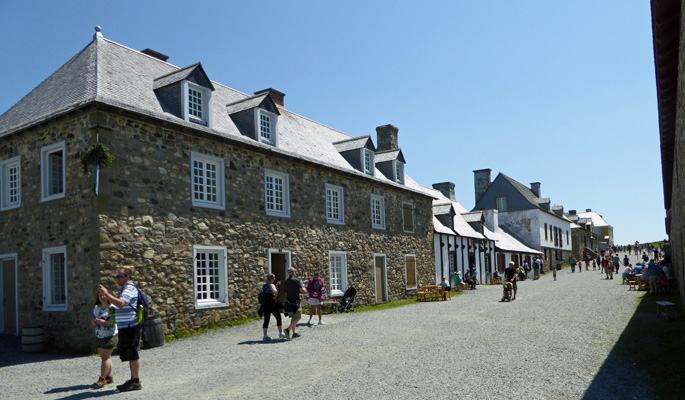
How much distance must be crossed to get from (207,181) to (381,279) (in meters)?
10.6

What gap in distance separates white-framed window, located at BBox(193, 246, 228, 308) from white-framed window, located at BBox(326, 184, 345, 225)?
5602 millimetres

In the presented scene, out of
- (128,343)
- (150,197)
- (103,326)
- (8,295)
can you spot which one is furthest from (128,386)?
(8,295)

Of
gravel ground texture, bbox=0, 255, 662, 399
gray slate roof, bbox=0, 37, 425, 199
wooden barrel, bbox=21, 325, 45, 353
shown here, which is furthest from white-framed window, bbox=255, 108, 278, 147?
wooden barrel, bbox=21, 325, 45, 353

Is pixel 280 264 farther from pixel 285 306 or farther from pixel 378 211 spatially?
pixel 378 211

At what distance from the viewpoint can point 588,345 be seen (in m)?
9.76

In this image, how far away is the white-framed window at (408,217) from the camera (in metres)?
25.4

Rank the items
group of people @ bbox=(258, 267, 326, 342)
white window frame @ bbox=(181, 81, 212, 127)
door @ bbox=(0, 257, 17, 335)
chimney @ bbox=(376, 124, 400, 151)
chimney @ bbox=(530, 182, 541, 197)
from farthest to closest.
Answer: chimney @ bbox=(530, 182, 541, 197)
chimney @ bbox=(376, 124, 400, 151)
white window frame @ bbox=(181, 81, 212, 127)
door @ bbox=(0, 257, 17, 335)
group of people @ bbox=(258, 267, 326, 342)

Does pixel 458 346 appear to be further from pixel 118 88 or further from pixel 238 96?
pixel 238 96

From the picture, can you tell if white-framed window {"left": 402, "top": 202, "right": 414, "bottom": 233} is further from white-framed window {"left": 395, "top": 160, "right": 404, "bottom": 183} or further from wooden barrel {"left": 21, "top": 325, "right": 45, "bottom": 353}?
wooden barrel {"left": 21, "top": 325, "right": 45, "bottom": 353}

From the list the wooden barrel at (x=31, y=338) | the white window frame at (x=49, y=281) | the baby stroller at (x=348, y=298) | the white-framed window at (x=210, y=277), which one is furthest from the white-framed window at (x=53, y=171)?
the baby stroller at (x=348, y=298)

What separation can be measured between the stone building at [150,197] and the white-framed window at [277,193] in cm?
4

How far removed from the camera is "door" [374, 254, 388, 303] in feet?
74.8

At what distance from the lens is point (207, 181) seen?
49.4ft

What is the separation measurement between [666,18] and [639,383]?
4815 millimetres
